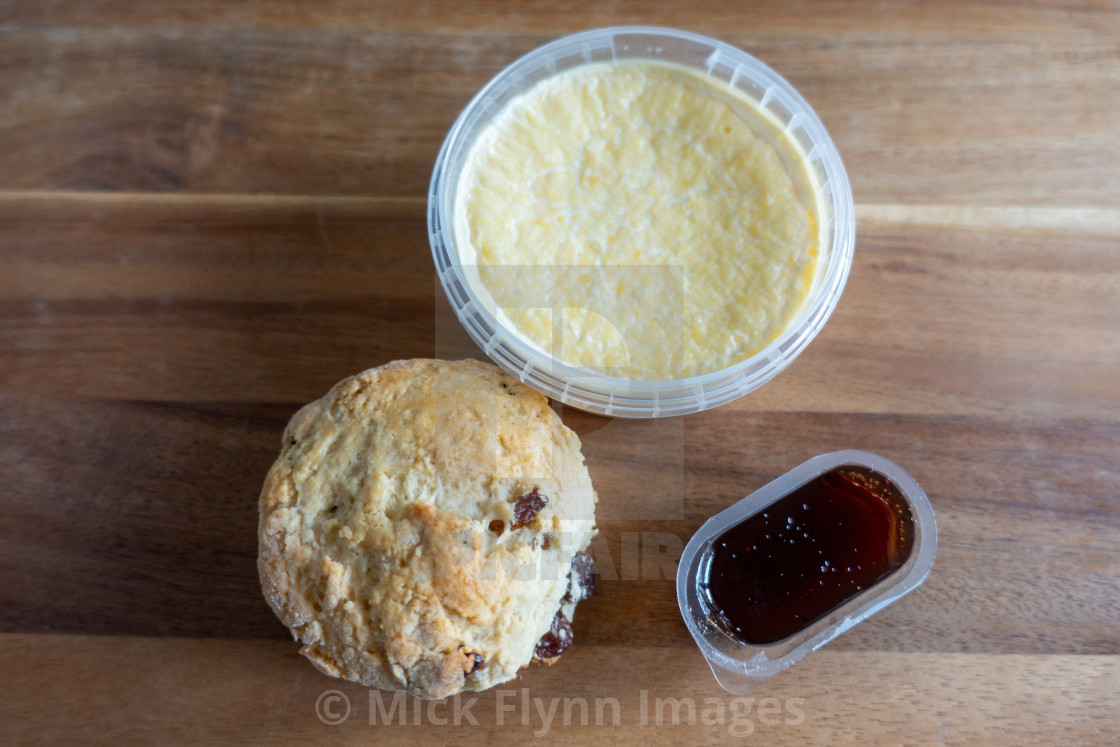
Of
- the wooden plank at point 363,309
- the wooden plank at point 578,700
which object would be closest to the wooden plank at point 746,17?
the wooden plank at point 363,309

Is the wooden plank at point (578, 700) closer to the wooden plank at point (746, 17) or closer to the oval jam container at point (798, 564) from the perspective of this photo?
the oval jam container at point (798, 564)

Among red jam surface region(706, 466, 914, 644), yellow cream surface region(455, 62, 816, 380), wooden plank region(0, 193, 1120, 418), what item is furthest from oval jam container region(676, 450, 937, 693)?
yellow cream surface region(455, 62, 816, 380)

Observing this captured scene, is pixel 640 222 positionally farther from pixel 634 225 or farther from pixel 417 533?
pixel 417 533

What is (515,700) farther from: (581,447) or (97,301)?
(97,301)

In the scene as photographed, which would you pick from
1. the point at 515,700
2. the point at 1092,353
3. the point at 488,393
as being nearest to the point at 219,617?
the point at 515,700

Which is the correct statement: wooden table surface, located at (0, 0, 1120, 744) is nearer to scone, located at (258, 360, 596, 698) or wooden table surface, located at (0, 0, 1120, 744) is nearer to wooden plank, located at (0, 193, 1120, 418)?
wooden plank, located at (0, 193, 1120, 418)

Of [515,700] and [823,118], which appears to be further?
[823,118]

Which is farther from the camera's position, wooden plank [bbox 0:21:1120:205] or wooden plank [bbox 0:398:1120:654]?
wooden plank [bbox 0:21:1120:205]
